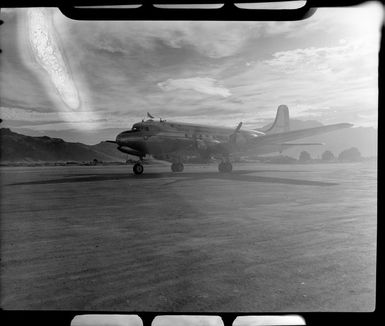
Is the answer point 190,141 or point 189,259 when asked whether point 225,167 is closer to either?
point 190,141

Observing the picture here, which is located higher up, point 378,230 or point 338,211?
point 378,230

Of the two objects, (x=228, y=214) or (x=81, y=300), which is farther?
(x=228, y=214)

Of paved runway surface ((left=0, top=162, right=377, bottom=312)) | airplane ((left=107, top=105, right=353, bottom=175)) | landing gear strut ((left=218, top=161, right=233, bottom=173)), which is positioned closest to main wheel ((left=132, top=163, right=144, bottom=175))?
airplane ((left=107, top=105, right=353, bottom=175))

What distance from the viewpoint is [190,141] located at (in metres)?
20.3

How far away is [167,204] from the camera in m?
8.84

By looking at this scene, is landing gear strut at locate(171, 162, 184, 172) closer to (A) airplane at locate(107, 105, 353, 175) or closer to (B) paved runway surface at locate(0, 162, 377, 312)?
(A) airplane at locate(107, 105, 353, 175)

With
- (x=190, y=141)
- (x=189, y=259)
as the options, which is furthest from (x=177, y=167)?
(x=189, y=259)

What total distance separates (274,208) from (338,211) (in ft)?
5.15

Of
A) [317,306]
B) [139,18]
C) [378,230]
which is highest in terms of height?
[139,18]

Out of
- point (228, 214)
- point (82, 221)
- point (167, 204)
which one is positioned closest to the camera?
point (82, 221)

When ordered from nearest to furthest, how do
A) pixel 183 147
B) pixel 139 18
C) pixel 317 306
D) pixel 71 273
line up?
1. pixel 139 18
2. pixel 317 306
3. pixel 71 273
4. pixel 183 147

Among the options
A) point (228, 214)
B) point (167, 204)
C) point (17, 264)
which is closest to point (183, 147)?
point (167, 204)

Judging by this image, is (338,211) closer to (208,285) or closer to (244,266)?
(244,266)

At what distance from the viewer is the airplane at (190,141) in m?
18.5
